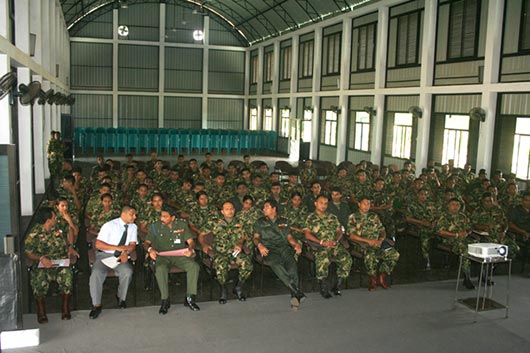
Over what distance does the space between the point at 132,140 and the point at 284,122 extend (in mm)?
9288

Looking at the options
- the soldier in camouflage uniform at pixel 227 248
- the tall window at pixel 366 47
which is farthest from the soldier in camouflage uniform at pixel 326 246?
the tall window at pixel 366 47

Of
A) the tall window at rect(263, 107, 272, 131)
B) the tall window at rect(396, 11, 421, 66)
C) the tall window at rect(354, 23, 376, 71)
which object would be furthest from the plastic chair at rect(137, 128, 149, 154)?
the tall window at rect(396, 11, 421, 66)

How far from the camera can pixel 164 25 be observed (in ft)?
119

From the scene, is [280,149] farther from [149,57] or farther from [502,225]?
[502,225]

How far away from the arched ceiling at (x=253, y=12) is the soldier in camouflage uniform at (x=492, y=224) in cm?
1612

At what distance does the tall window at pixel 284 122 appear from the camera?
32.2m

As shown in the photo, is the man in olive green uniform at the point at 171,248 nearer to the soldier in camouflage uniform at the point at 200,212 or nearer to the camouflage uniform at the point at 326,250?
the soldier in camouflage uniform at the point at 200,212

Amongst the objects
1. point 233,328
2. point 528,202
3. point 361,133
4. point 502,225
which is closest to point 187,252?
point 233,328

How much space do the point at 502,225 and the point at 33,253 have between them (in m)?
7.43

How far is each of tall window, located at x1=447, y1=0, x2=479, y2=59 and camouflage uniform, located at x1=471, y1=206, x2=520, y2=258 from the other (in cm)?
830

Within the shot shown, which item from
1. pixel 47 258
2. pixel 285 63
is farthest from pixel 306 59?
pixel 47 258

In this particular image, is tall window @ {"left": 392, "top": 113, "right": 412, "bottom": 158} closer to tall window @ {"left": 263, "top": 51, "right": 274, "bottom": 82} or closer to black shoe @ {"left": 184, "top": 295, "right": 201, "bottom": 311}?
black shoe @ {"left": 184, "top": 295, "right": 201, "bottom": 311}

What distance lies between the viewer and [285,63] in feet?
107

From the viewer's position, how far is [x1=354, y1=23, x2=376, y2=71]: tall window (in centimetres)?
2203
